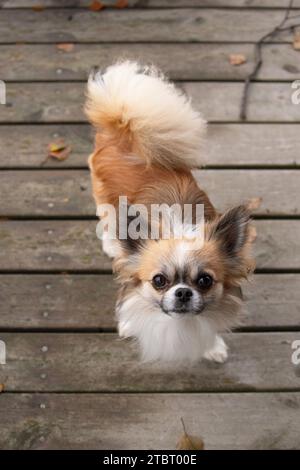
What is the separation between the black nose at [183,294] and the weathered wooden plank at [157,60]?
1.78 metres

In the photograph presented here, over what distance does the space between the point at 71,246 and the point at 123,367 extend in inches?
25.8

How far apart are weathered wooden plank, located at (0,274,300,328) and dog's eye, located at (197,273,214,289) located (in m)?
0.57

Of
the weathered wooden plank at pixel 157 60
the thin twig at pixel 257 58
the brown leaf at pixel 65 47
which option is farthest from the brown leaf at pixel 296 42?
the brown leaf at pixel 65 47

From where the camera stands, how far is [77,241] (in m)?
2.64

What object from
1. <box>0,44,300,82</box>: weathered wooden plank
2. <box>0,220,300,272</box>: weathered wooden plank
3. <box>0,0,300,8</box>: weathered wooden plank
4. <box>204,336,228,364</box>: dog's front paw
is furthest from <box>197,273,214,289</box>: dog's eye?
<box>0,0,300,8</box>: weathered wooden plank

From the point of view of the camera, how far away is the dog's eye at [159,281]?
6.23ft

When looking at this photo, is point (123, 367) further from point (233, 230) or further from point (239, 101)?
point (239, 101)

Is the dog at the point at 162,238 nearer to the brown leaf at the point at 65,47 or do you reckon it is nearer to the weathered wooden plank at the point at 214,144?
the weathered wooden plank at the point at 214,144

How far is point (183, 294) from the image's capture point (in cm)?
182

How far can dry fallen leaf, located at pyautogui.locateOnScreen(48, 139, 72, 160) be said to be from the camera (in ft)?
9.57

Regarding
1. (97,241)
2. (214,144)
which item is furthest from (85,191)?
(214,144)

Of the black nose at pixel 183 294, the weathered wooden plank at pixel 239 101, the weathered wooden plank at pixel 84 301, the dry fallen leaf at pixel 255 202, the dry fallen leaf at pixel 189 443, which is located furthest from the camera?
the weathered wooden plank at pixel 239 101

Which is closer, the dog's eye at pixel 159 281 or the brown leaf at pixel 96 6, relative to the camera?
the dog's eye at pixel 159 281

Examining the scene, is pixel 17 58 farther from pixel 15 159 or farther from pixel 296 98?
pixel 296 98
